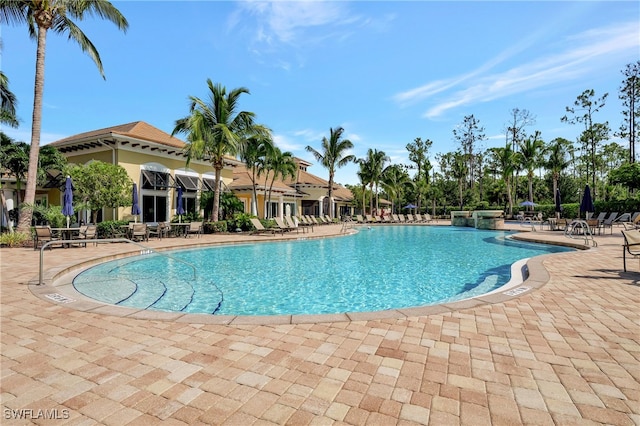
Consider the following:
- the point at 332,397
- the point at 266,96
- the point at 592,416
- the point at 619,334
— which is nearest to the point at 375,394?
the point at 332,397

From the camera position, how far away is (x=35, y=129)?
13.2m

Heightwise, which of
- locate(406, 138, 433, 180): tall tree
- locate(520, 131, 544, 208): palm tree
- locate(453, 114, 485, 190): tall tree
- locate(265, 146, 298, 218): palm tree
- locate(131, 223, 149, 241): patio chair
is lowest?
locate(131, 223, 149, 241): patio chair

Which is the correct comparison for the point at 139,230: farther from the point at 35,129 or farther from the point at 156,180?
the point at 156,180

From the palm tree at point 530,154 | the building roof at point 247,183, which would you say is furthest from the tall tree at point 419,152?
the building roof at point 247,183

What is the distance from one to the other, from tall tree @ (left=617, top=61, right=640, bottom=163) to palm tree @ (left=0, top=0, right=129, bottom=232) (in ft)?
145

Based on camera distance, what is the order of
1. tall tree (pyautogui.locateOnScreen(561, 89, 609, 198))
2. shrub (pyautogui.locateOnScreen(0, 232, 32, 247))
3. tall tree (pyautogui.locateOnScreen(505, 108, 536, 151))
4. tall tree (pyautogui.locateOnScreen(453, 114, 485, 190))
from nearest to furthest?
1. shrub (pyautogui.locateOnScreen(0, 232, 32, 247))
2. tall tree (pyautogui.locateOnScreen(561, 89, 609, 198))
3. tall tree (pyautogui.locateOnScreen(505, 108, 536, 151))
4. tall tree (pyautogui.locateOnScreen(453, 114, 485, 190))

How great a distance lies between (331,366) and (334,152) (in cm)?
3024

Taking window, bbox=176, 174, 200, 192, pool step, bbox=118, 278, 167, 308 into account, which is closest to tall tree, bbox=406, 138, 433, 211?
window, bbox=176, 174, 200, 192

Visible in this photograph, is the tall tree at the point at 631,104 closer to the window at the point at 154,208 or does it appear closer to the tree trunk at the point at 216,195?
the tree trunk at the point at 216,195

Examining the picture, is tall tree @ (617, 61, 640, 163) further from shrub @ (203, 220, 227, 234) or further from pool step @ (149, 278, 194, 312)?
pool step @ (149, 278, 194, 312)

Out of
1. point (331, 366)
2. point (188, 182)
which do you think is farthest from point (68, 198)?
point (331, 366)

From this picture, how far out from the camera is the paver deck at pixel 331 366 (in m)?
2.19

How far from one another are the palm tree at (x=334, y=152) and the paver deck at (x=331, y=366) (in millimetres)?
28318

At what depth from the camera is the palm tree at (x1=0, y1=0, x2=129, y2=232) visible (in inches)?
516
